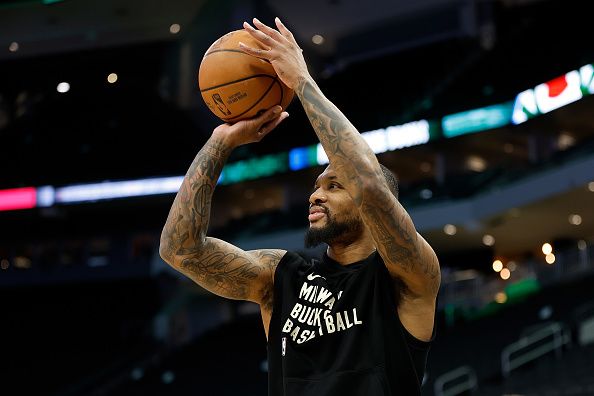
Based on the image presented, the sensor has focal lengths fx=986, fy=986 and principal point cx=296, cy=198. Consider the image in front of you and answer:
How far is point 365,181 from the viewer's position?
119 inches

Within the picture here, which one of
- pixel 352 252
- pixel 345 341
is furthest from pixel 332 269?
pixel 345 341

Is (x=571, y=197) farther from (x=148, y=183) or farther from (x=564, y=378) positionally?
(x=148, y=183)

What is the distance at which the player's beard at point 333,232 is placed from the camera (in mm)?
3295

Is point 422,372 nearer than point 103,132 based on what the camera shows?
Yes

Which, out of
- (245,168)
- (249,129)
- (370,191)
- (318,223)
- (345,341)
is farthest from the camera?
(245,168)

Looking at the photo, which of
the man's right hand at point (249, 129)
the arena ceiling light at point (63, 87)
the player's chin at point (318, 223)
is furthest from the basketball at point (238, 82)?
the arena ceiling light at point (63, 87)

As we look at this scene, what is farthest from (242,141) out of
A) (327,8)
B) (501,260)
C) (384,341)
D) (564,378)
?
(501,260)

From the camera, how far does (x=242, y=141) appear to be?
136 inches

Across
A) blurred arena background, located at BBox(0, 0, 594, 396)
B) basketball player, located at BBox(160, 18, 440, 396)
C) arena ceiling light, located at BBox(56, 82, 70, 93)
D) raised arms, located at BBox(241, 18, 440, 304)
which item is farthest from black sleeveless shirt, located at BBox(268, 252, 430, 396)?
arena ceiling light, located at BBox(56, 82, 70, 93)

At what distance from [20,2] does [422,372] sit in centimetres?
2257

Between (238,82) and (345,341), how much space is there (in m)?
0.95

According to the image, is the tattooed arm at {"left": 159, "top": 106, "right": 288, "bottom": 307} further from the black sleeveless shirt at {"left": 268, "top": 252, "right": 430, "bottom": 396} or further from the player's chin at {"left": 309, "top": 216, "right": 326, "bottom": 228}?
the player's chin at {"left": 309, "top": 216, "right": 326, "bottom": 228}

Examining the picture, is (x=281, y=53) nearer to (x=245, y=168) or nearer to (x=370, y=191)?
(x=370, y=191)

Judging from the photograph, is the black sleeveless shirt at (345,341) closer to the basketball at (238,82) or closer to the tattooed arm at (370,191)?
the tattooed arm at (370,191)
